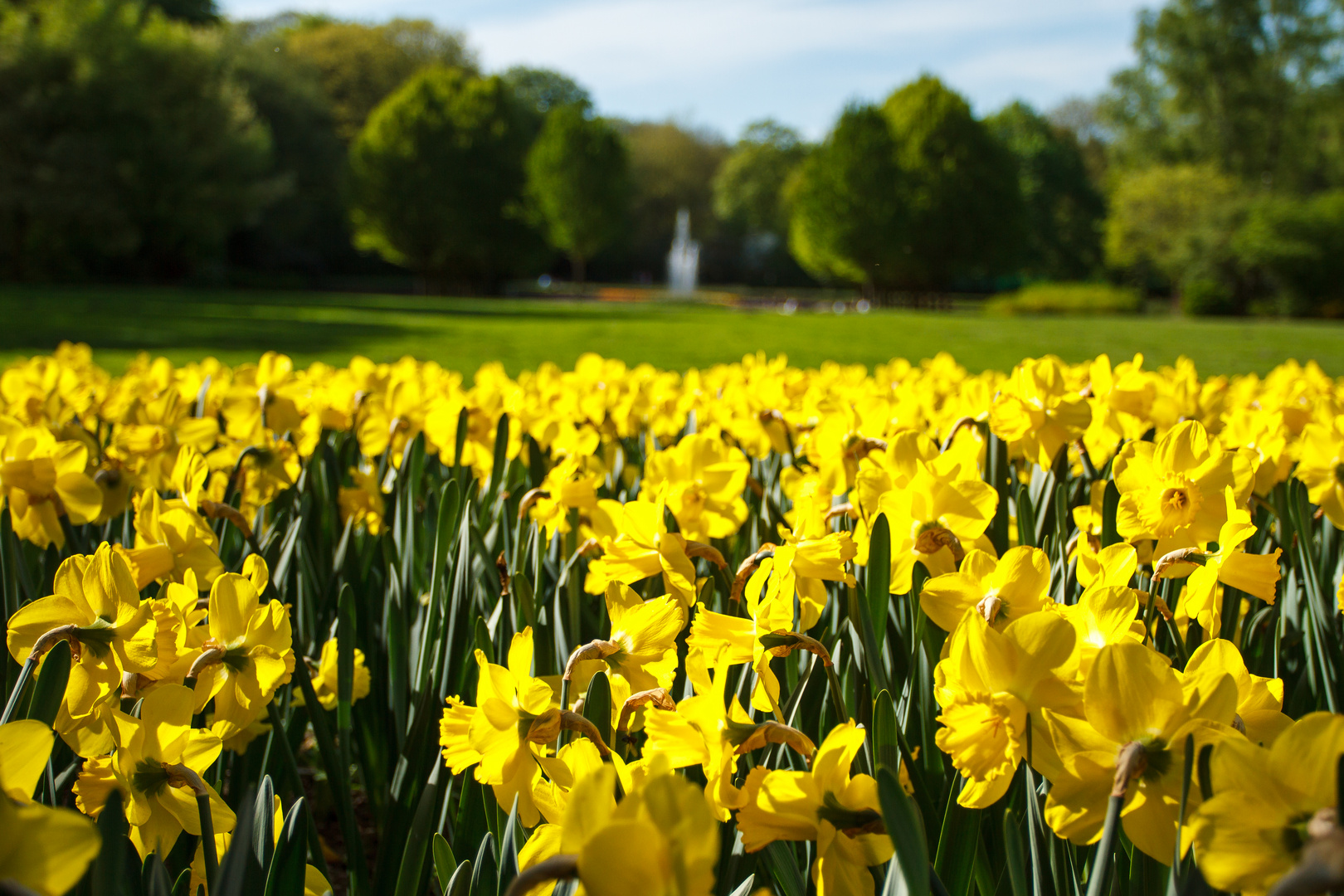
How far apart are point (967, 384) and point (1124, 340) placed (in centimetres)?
1236

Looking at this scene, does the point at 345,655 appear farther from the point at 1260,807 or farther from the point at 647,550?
the point at 1260,807

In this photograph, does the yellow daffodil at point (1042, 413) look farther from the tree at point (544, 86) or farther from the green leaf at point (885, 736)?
the tree at point (544, 86)

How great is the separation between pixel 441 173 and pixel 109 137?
35.5 ft

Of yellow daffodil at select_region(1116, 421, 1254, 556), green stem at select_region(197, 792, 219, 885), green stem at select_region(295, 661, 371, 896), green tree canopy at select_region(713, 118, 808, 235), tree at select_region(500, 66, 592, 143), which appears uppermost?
tree at select_region(500, 66, 592, 143)

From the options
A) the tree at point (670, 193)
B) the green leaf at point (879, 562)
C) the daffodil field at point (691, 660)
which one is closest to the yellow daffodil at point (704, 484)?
the daffodil field at point (691, 660)

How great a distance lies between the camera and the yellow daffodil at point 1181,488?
1191 mm

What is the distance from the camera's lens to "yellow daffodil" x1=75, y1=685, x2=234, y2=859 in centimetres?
82

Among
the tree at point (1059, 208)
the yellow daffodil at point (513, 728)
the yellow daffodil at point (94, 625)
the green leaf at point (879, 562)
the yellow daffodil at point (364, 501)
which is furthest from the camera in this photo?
the tree at point (1059, 208)

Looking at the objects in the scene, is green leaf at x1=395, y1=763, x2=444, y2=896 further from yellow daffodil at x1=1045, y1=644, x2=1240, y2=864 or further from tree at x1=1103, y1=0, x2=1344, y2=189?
tree at x1=1103, y1=0, x2=1344, y2=189

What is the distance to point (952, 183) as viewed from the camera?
3009 cm

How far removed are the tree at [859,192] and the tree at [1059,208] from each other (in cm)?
1896

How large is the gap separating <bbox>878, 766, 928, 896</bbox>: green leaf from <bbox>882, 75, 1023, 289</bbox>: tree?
30.7 metres

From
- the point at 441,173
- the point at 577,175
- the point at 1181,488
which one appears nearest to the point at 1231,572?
the point at 1181,488

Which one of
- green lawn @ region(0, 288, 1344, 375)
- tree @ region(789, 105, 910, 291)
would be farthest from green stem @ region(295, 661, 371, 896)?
tree @ region(789, 105, 910, 291)
